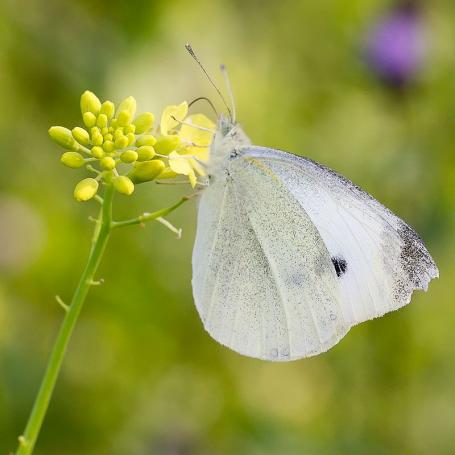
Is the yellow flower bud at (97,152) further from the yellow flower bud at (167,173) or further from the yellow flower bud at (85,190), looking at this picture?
the yellow flower bud at (167,173)

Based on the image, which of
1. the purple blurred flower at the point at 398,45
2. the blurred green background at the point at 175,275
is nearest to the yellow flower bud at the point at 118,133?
the blurred green background at the point at 175,275

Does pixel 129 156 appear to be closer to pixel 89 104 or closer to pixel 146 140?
pixel 146 140

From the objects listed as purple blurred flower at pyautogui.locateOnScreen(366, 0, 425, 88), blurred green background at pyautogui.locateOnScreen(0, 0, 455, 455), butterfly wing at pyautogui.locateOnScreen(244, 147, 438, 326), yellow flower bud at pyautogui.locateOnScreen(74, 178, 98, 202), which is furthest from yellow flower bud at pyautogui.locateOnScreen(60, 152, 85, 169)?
purple blurred flower at pyautogui.locateOnScreen(366, 0, 425, 88)

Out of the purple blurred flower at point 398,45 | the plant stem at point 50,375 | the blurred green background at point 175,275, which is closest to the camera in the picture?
the plant stem at point 50,375

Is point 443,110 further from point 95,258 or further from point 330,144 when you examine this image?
point 95,258

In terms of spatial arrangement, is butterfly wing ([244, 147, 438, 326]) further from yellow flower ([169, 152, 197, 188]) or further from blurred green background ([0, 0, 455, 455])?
blurred green background ([0, 0, 455, 455])

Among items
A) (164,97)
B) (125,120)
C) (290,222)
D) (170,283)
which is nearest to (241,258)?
(290,222)

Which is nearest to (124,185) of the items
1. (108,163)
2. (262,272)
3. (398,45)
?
(108,163)
